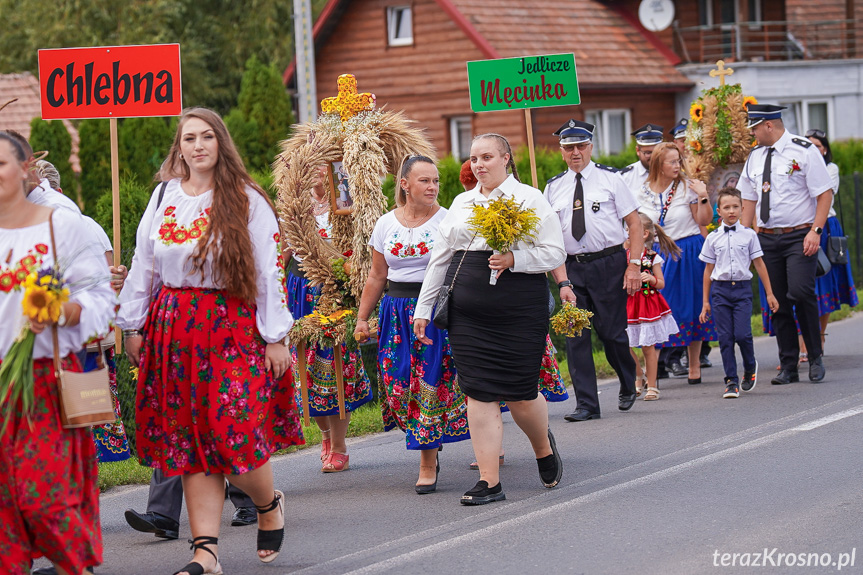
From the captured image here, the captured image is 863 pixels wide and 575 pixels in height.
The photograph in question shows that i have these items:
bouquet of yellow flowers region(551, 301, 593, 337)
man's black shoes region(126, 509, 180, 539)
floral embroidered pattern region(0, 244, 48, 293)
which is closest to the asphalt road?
man's black shoes region(126, 509, 180, 539)

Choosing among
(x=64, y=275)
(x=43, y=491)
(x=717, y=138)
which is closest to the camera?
(x=43, y=491)

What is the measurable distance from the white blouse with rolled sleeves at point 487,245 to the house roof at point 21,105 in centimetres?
2285

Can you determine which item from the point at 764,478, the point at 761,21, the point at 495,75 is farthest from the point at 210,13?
the point at 764,478

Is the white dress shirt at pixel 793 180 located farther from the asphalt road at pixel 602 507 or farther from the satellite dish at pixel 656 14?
the satellite dish at pixel 656 14

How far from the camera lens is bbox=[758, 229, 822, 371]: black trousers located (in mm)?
10930

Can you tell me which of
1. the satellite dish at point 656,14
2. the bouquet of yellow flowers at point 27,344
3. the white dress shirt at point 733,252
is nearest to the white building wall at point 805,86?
the satellite dish at point 656,14

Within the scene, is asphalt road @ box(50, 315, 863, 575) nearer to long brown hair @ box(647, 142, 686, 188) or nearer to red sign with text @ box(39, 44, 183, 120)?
red sign with text @ box(39, 44, 183, 120)

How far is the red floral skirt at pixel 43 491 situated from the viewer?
Result: 4824 millimetres

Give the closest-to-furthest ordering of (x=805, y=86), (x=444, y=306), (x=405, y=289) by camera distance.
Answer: (x=444, y=306) → (x=405, y=289) → (x=805, y=86)

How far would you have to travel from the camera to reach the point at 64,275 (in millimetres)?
5047

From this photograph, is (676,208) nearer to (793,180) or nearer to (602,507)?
(793,180)

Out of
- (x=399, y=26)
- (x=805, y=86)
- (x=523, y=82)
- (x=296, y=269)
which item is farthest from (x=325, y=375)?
(x=805, y=86)

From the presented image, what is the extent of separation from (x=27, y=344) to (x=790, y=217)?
25.3 ft

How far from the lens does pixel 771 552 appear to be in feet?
19.0
